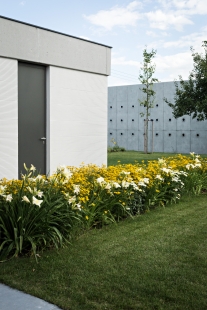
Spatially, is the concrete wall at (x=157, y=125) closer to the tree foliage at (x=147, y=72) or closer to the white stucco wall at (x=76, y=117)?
the tree foliage at (x=147, y=72)

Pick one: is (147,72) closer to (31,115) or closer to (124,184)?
(31,115)

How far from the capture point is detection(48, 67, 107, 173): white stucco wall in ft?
27.2

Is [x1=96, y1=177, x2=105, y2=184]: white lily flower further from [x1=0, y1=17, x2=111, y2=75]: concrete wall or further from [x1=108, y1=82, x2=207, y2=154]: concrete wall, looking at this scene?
[x1=108, y1=82, x2=207, y2=154]: concrete wall

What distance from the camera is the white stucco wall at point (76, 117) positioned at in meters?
8.28

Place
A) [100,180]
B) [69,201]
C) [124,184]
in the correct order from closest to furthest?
[69,201], [100,180], [124,184]

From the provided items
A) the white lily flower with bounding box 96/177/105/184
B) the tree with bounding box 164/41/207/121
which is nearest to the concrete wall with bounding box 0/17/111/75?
the white lily flower with bounding box 96/177/105/184

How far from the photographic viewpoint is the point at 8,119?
745 centimetres

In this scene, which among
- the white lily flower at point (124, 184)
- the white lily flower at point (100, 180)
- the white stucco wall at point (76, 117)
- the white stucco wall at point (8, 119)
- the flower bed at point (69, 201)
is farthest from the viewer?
the white stucco wall at point (76, 117)

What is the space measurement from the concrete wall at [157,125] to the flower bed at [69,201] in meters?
15.4

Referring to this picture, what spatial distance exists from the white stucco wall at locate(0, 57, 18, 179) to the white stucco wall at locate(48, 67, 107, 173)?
85cm

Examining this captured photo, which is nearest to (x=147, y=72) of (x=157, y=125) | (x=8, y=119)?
(x=157, y=125)

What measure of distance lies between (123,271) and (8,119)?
472cm

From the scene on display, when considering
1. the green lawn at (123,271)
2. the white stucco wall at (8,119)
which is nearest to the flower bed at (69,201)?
the green lawn at (123,271)

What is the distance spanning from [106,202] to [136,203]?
0.73m
